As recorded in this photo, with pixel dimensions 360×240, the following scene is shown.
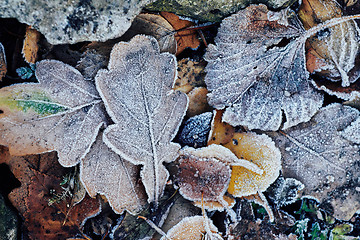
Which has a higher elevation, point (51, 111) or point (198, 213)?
point (51, 111)

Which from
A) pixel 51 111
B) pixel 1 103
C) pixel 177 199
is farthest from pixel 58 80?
pixel 177 199

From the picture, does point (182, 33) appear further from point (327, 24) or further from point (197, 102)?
point (327, 24)

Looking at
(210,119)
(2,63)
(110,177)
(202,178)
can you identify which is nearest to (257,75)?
(210,119)

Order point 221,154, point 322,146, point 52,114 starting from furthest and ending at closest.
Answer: point 322,146
point 221,154
point 52,114

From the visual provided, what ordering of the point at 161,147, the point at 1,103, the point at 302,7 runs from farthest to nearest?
the point at 302,7 < the point at 161,147 < the point at 1,103

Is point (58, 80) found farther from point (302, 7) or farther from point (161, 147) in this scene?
point (302, 7)

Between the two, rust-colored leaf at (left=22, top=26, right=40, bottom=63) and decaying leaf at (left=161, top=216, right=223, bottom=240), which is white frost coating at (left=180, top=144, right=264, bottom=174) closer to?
decaying leaf at (left=161, top=216, right=223, bottom=240)

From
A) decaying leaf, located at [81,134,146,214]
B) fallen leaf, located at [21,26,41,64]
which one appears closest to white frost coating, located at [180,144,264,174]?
decaying leaf, located at [81,134,146,214]

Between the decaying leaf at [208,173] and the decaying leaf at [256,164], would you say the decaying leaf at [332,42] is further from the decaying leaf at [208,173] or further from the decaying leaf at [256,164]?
the decaying leaf at [208,173]
